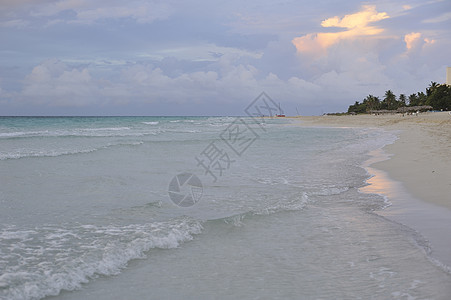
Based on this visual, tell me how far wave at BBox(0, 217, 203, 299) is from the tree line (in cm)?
8244

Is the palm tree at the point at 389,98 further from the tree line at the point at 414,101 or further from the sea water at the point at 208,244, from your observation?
the sea water at the point at 208,244

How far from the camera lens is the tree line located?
76469 mm

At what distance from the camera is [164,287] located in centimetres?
426

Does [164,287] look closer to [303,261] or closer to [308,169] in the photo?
[303,261]

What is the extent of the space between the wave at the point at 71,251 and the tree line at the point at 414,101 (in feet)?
270

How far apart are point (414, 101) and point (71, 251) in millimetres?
114050

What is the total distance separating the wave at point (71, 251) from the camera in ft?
14.2

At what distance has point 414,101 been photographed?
343ft

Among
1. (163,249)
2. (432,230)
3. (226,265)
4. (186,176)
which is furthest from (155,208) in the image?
(432,230)

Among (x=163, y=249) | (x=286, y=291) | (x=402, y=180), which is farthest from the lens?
(x=402, y=180)

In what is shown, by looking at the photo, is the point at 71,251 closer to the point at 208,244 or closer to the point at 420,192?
the point at 208,244

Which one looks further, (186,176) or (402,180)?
(186,176)

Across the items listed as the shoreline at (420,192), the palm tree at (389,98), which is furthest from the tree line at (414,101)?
the shoreline at (420,192)

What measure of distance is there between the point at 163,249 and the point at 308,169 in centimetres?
912
